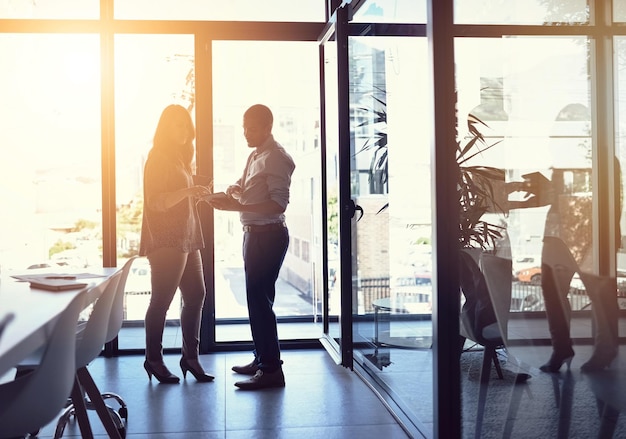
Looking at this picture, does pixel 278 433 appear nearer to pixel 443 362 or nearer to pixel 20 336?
pixel 443 362

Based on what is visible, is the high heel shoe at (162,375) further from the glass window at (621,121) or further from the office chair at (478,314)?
the glass window at (621,121)

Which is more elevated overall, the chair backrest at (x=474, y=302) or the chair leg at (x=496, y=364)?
the chair backrest at (x=474, y=302)

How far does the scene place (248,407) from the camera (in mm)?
3912

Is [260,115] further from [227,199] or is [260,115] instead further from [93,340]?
[93,340]

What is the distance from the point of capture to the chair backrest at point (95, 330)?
9.04ft

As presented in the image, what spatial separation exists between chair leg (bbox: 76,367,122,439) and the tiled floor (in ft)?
1.13

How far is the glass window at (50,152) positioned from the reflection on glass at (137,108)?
174 millimetres

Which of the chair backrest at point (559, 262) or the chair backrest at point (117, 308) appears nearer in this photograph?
the chair backrest at point (559, 262)

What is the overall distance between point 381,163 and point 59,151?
8.92 feet

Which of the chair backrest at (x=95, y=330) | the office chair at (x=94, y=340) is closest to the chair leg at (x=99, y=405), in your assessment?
the office chair at (x=94, y=340)

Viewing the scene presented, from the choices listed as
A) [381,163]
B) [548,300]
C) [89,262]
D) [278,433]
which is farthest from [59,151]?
[548,300]

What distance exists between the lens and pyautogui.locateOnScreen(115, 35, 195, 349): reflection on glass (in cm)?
539

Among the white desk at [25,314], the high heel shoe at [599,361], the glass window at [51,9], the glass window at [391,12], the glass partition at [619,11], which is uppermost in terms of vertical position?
the glass window at [51,9]

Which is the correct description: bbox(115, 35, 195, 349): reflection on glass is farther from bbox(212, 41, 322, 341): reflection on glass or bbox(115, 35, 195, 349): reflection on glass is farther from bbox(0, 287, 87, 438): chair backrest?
bbox(0, 287, 87, 438): chair backrest
